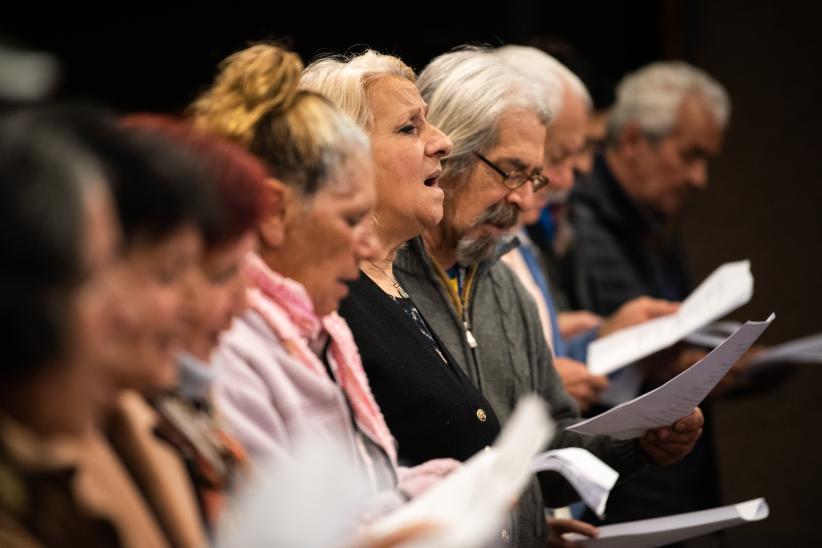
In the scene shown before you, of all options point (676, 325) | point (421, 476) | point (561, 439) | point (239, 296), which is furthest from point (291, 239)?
point (676, 325)

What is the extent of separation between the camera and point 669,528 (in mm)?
2486

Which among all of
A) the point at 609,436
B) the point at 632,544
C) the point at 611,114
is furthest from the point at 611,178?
the point at 632,544

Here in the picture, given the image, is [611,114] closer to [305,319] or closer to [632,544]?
[632,544]

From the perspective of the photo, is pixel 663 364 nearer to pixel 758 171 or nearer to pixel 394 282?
pixel 394 282

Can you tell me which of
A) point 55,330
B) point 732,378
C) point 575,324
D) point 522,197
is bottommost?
point 732,378

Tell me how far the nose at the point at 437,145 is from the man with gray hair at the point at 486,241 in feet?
0.88

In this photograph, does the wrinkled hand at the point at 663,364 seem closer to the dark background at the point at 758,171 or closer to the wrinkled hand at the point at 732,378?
the wrinkled hand at the point at 732,378

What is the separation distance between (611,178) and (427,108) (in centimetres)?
209

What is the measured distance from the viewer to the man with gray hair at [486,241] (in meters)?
2.63

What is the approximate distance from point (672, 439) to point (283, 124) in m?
1.32

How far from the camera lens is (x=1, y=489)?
127 cm

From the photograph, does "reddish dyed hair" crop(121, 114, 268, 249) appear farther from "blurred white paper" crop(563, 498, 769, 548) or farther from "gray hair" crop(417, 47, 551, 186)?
"blurred white paper" crop(563, 498, 769, 548)

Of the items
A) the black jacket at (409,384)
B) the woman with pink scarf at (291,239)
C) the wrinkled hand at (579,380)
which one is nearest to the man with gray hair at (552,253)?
the wrinkled hand at (579,380)

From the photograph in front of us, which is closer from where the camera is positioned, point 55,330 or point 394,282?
point 55,330
